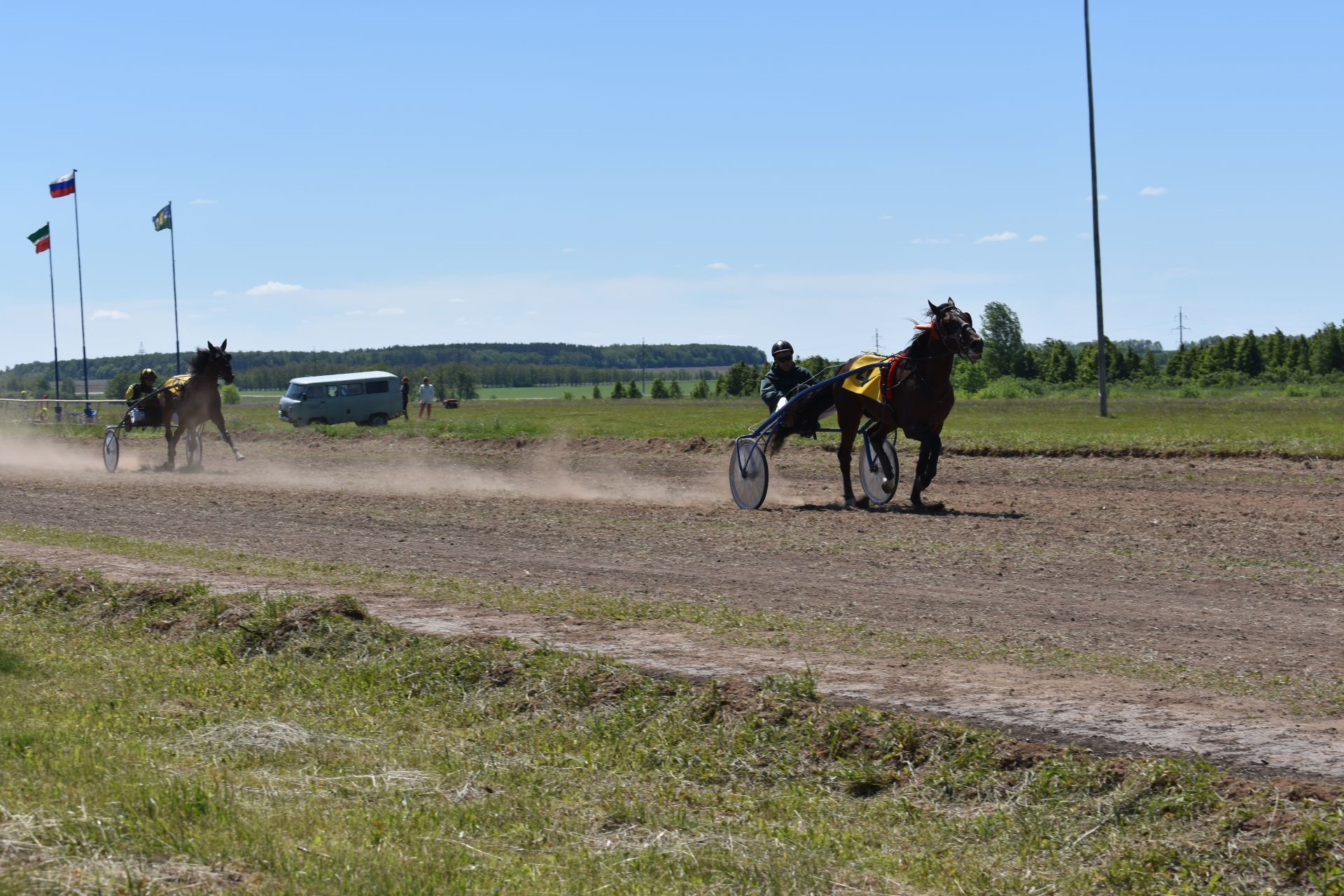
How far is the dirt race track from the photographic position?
263 inches

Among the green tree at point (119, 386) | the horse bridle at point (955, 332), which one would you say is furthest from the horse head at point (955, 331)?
the green tree at point (119, 386)

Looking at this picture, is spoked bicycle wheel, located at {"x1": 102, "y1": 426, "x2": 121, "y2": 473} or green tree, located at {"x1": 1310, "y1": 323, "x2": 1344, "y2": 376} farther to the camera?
green tree, located at {"x1": 1310, "y1": 323, "x2": 1344, "y2": 376}

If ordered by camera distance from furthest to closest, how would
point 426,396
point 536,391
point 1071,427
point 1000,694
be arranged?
point 536,391 → point 426,396 → point 1071,427 → point 1000,694

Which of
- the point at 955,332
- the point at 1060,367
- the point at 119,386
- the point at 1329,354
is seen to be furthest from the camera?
the point at 119,386

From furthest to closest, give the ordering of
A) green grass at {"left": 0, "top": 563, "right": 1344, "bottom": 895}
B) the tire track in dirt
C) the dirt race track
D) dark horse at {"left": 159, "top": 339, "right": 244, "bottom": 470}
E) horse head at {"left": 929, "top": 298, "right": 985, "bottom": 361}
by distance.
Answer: dark horse at {"left": 159, "top": 339, "right": 244, "bottom": 470}, horse head at {"left": 929, "top": 298, "right": 985, "bottom": 361}, the dirt race track, the tire track in dirt, green grass at {"left": 0, "top": 563, "right": 1344, "bottom": 895}

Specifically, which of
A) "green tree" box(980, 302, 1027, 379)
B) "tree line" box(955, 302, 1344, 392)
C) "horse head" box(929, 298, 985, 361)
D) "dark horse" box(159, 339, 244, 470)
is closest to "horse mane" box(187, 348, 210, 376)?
"dark horse" box(159, 339, 244, 470)

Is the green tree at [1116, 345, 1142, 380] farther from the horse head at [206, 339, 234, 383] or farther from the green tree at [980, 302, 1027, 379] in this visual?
the horse head at [206, 339, 234, 383]

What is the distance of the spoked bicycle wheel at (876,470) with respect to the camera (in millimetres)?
16203

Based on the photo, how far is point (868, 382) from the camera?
51.6 ft

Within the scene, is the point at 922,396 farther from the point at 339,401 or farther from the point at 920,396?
the point at 339,401

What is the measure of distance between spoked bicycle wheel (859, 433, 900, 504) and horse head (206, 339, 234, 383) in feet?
43.0

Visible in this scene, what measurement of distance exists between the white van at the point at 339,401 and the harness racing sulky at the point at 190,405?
76.1 feet

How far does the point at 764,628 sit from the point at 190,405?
18.8m

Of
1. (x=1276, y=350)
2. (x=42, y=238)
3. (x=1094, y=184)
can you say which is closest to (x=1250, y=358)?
(x=1276, y=350)
